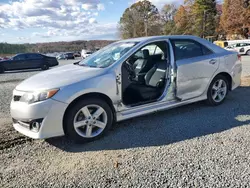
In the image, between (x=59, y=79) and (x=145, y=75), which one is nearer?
(x=59, y=79)

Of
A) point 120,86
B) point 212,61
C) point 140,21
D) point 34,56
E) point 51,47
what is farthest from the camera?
point 51,47

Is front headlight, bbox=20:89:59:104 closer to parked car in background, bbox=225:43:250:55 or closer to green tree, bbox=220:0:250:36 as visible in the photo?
parked car in background, bbox=225:43:250:55

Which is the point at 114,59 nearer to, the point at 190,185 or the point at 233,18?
the point at 190,185

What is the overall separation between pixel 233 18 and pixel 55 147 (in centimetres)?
4537

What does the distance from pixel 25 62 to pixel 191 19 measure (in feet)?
158

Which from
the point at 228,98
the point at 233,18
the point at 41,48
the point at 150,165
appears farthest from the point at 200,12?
the point at 150,165

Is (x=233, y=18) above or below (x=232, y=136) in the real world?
above

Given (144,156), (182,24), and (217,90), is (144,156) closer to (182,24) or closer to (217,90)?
(217,90)

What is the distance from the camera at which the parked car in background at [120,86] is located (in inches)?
126

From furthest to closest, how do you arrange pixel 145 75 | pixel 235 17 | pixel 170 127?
1. pixel 235 17
2. pixel 145 75
3. pixel 170 127

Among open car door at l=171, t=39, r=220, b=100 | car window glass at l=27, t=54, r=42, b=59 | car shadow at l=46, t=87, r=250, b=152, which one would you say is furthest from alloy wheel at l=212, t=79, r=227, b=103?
car window glass at l=27, t=54, r=42, b=59

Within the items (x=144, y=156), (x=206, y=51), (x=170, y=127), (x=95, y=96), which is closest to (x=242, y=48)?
(x=206, y=51)

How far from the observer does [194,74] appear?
175 inches

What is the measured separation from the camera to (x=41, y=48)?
6906 cm
